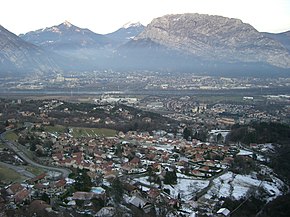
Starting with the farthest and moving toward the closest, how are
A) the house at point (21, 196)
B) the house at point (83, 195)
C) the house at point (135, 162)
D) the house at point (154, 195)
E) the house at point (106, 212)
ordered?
1. the house at point (135, 162)
2. the house at point (154, 195)
3. the house at point (83, 195)
4. the house at point (21, 196)
5. the house at point (106, 212)

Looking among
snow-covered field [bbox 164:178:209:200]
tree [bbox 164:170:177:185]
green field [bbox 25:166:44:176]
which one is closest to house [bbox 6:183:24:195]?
green field [bbox 25:166:44:176]

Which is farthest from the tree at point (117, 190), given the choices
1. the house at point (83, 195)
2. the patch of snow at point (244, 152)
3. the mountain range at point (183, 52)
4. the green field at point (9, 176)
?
the mountain range at point (183, 52)

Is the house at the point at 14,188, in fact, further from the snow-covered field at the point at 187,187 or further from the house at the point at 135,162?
the house at the point at 135,162

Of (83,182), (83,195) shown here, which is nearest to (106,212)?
(83,195)

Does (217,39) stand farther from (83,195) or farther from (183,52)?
(83,195)

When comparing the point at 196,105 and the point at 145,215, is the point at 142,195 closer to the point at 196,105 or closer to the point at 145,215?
the point at 145,215

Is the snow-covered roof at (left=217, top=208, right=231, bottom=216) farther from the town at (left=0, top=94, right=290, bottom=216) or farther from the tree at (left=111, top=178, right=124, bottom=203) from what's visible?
the tree at (left=111, top=178, right=124, bottom=203)

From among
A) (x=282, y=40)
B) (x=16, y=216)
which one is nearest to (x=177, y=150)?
(x=16, y=216)
